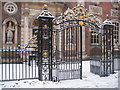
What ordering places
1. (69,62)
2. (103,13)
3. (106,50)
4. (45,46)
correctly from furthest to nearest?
1. (103,13)
2. (106,50)
3. (69,62)
4. (45,46)

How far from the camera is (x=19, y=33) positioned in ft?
37.1

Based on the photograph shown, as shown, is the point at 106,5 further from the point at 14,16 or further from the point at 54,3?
the point at 14,16

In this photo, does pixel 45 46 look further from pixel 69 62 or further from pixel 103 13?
pixel 103 13

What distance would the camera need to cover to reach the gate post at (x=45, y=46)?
570cm

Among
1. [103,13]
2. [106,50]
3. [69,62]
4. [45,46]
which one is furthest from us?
[103,13]

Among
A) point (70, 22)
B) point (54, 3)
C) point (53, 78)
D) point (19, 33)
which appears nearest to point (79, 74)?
point (53, 78)

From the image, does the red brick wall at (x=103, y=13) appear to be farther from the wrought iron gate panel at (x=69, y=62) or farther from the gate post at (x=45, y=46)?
the gate post at (x=45, y=46)

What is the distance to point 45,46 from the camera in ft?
19.1

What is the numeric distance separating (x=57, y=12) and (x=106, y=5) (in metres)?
6.04

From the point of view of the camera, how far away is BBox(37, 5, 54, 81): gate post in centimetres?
570

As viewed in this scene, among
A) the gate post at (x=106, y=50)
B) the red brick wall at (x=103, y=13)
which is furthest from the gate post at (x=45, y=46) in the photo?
the red brick wall at (x=103, y=13)

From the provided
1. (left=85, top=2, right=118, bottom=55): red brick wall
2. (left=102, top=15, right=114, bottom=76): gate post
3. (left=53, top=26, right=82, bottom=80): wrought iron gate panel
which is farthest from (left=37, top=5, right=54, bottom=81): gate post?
(left=85, top=2, right=118, bottom=55): red brick wall

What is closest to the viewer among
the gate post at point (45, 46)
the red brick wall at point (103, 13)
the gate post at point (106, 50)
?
the gate post at point (45, 46)

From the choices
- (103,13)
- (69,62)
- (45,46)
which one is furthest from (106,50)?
(103,13)
